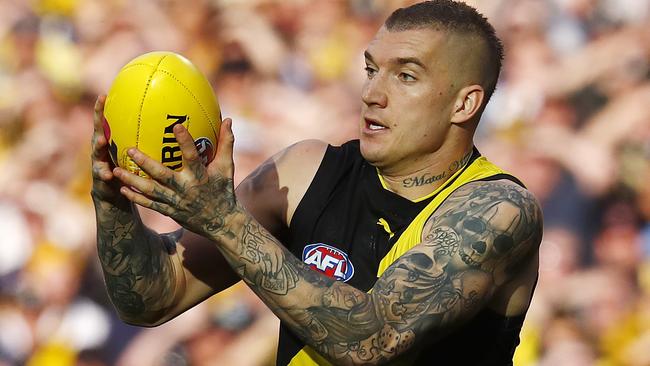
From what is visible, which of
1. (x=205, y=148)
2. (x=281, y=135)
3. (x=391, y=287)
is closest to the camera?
(x=391, y=287)

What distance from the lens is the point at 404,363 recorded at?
3.34m

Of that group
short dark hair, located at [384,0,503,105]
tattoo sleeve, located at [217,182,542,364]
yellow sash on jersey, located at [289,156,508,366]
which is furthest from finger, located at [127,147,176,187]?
short dark hair, located at [384,0,503,105]

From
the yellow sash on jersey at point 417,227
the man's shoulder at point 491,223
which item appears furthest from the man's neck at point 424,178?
the man's shoulder at point 491,223

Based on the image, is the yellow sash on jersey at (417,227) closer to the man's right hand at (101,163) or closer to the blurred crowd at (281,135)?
the man's right hand at (101,163)

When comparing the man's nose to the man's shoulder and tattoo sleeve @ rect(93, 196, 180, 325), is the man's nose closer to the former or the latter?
the man's shoulder

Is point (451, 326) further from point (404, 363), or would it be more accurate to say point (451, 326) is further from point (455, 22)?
A: point (455, 22)

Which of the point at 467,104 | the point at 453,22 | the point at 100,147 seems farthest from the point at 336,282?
the point at 453,22

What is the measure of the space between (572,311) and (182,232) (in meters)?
3.45

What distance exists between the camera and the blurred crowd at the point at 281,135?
647 cm

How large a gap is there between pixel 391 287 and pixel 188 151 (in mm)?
762

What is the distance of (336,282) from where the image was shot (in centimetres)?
305

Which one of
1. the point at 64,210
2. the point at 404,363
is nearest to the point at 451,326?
the point at 404,363

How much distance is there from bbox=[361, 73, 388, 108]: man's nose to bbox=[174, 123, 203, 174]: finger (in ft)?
3.04

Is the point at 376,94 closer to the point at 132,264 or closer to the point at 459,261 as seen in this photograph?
the point at 459,261
